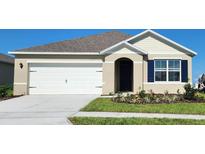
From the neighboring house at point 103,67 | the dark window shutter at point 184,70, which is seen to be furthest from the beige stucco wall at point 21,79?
the dark window shutter at point 184,70

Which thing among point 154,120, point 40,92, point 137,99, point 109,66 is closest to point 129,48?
point 109,66

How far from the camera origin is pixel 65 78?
19750mm

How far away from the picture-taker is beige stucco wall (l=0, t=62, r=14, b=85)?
98.1 feet

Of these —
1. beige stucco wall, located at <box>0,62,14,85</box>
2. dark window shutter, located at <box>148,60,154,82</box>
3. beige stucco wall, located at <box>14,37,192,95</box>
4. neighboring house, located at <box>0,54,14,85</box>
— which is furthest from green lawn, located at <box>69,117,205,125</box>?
beige stucco wall, located at <box>0,62,14,85</box>

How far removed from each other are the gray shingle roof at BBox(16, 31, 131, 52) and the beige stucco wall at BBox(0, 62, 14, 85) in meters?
11.2

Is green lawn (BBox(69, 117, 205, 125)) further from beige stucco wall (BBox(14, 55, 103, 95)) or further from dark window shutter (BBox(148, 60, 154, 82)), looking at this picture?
beige stucco wall (BBox(14, 55, 103, 95))

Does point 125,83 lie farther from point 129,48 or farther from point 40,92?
point 40,92

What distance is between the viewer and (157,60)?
1947cm

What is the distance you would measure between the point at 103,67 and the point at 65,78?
2839mm

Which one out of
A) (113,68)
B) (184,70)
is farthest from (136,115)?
(184,70)

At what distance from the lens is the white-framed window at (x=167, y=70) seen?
63.7 ft

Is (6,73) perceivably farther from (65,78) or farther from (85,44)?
(65,78)

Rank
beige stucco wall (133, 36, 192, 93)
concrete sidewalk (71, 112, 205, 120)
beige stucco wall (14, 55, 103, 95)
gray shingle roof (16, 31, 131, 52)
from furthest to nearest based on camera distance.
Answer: gray shingle roof (16, 31, 131, 52) < beige stucco wall (14, 55, 103, 95) < beige stucco wall (133, 36, 192, 93) < concrete sidewalk (71, 112, 205, 120)
